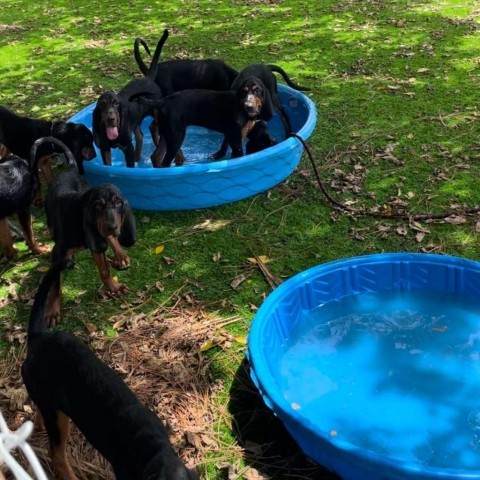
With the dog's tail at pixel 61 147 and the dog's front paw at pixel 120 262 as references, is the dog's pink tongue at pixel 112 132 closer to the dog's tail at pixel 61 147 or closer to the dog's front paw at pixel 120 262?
the dog's tail at pixel 61 147

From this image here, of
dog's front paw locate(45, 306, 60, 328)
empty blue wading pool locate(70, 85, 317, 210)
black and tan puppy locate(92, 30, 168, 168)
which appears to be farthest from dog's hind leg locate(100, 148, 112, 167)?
dog's front paw locate(45, 306, 60, 328)

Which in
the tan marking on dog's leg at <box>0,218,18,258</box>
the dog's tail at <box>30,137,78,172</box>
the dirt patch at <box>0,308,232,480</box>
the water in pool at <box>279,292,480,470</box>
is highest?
the dog's tail at <box>30,137,78,172</box>

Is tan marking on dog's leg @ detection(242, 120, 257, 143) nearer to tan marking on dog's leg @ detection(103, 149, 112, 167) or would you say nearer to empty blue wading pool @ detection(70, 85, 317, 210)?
empty blue wading pool @ detection(70, 85, 317, 210)

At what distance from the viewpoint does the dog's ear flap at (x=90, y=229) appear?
4.38 m

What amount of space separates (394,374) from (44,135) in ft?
13.1

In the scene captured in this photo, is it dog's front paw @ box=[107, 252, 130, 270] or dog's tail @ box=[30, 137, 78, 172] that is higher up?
dog's tail @ box=[30, 137, 78, 172]

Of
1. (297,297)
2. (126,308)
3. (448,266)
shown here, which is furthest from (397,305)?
(126,308)

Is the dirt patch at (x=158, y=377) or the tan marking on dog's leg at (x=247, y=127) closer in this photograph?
the dirt patch at (x=158, y=377)

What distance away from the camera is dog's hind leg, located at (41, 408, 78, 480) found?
10.3 ft

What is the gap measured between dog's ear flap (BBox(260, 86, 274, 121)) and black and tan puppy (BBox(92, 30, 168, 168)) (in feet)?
3.88

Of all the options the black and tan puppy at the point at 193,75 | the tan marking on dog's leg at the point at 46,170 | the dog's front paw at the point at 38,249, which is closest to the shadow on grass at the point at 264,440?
the dog's front paw at the point at 38,249

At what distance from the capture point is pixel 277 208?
581cm

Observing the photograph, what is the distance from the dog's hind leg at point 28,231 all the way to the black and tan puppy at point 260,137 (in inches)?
91.6

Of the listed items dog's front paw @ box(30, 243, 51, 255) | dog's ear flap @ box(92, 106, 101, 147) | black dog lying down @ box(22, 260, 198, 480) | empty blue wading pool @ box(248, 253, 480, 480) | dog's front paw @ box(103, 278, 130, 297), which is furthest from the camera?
dog's ear flap @ box(92, 106, 101, 147)
